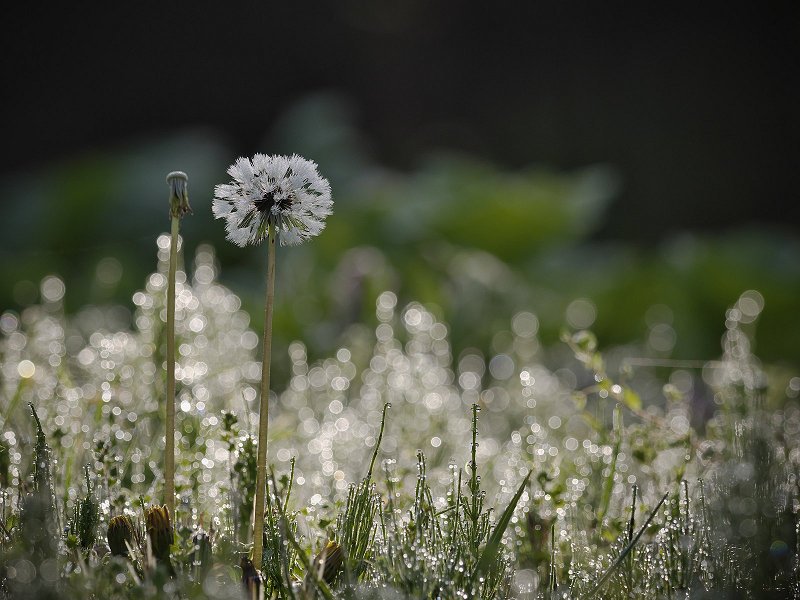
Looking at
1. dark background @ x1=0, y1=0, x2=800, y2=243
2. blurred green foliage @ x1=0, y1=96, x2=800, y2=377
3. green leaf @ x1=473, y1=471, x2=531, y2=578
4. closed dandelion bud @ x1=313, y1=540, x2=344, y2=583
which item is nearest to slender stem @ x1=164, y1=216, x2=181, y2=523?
closed dandelion bud @ x1=313, y1=540, x2=344, y2=583

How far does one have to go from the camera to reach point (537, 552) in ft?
2.61

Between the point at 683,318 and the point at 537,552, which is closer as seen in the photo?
the point at 537,552

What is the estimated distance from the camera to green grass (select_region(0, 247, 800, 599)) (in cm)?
66

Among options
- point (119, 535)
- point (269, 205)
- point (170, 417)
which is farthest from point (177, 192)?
point (119, 535)

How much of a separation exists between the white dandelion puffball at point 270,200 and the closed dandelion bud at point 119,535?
0.26 m

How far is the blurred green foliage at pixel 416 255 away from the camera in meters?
2.31

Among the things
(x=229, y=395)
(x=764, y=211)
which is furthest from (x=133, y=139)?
(x=229, y=395)

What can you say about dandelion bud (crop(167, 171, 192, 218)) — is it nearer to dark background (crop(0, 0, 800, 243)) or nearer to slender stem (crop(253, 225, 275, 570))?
slender stem (crop(253, 225, 275, 570))

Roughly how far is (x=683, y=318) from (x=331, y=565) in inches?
73.5

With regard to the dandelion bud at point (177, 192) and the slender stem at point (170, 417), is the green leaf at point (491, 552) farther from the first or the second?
the dandelion bud at point (177, 192)

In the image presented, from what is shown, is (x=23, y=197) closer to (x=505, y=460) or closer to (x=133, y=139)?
(x=133, y=139)

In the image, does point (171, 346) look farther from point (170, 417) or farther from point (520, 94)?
point (520, 94)

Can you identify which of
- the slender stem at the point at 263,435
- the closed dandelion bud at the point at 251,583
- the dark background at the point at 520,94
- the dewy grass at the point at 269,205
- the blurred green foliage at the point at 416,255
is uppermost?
the dark background at the point at 520,94

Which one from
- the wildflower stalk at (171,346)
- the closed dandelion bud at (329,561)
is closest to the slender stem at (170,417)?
the wildflower stalk at (171,346)
